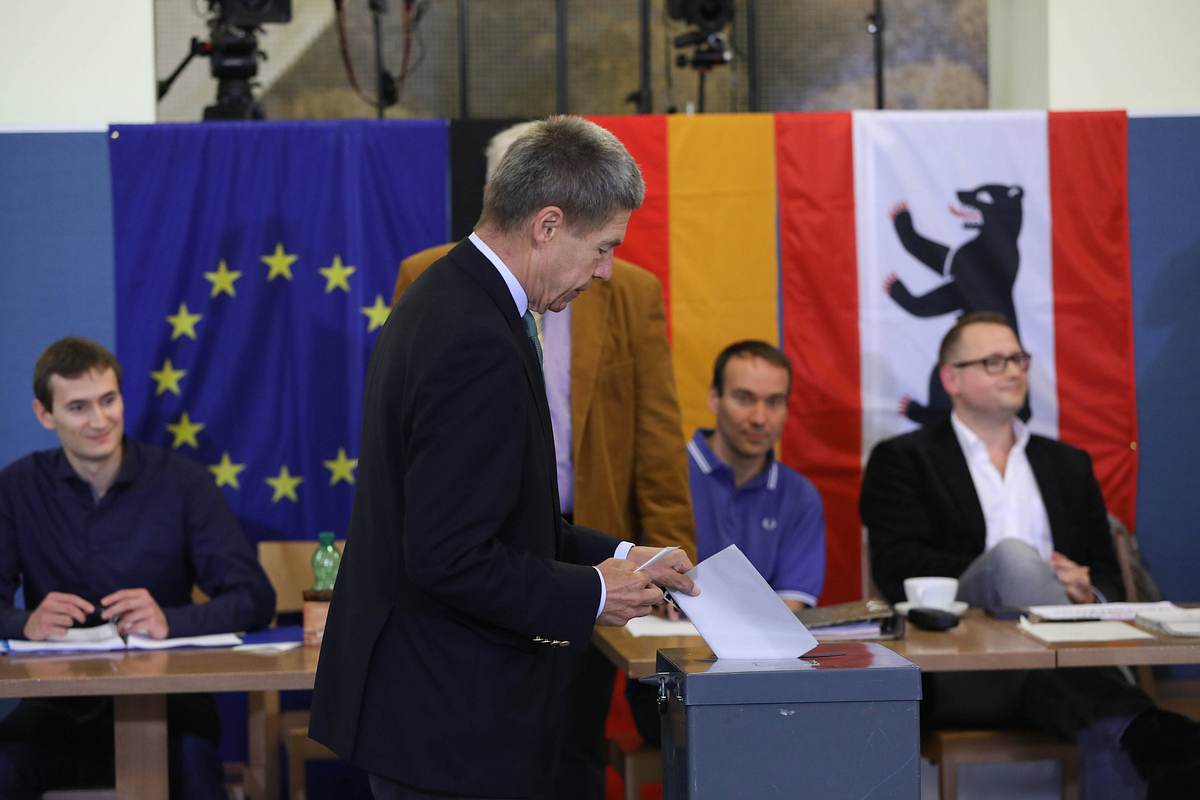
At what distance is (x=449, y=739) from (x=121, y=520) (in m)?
1.96

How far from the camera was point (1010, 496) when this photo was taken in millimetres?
4016

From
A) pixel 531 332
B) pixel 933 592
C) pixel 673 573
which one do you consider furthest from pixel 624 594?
pixel 933 592

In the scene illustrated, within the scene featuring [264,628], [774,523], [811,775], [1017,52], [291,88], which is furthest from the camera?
[291,88]

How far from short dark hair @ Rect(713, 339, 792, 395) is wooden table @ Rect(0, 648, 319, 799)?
147 centimetres

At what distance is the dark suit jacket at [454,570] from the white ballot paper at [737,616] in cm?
16

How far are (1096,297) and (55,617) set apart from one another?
338cm

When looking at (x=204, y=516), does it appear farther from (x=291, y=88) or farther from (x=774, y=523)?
(x=291, y=88)

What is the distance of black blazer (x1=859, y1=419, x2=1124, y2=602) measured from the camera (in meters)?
3.89

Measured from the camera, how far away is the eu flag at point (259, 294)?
463 cm

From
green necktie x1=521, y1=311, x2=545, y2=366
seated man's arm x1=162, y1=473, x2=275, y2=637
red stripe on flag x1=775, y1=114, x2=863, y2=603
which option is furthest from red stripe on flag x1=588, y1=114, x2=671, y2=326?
green necktie x1=521, y1=311, x2=545, y2=366

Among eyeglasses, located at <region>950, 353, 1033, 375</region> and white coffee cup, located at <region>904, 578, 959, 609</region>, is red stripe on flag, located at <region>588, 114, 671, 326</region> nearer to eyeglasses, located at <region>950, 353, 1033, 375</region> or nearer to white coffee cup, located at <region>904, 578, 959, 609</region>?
eyeglasses, located at <region>950, 353, 1033, 375</region>

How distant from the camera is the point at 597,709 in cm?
347

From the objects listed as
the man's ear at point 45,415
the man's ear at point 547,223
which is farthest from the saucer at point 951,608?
the man's ear at point 45,415

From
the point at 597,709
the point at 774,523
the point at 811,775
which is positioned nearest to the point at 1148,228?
the point at 774,523
